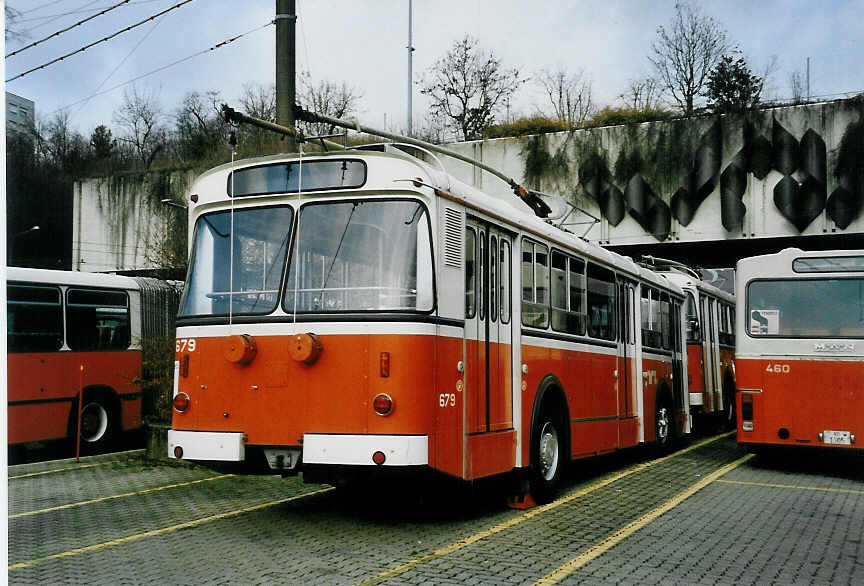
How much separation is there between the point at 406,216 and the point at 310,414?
184cm

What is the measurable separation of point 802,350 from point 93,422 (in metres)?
11.8

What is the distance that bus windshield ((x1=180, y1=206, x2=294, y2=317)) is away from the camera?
8195 mm

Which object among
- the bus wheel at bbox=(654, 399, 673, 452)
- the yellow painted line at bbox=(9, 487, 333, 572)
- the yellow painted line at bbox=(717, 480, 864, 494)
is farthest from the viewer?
the bus wheel at bbox=(654, 399, 673, 452)

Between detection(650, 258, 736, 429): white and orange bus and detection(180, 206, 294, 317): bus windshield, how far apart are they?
445 inches

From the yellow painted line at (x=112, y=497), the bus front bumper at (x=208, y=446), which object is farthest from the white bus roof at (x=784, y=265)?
the bus front bumper at (x=208, y=446)

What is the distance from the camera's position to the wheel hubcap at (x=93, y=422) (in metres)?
16.2

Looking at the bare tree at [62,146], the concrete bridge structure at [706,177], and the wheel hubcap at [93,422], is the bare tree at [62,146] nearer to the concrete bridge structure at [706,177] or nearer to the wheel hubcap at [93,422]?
the wheel hubcap at [93,422]

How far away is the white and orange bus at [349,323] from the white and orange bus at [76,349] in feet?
23.0

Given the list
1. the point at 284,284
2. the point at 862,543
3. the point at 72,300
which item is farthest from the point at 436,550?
the point at 72,300

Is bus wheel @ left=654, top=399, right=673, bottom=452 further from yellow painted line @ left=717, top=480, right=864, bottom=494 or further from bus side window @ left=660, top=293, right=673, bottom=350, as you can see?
yellow painted line @ left=717, top=480, right=864, bottom=494

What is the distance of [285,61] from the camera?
513 inches

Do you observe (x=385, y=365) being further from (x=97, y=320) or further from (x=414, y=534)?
(x=97, y=320)

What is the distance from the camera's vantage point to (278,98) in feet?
42.3

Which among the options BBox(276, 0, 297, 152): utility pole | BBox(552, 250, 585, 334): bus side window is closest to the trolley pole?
BBox(276, 0, 297, 152): utility pole
